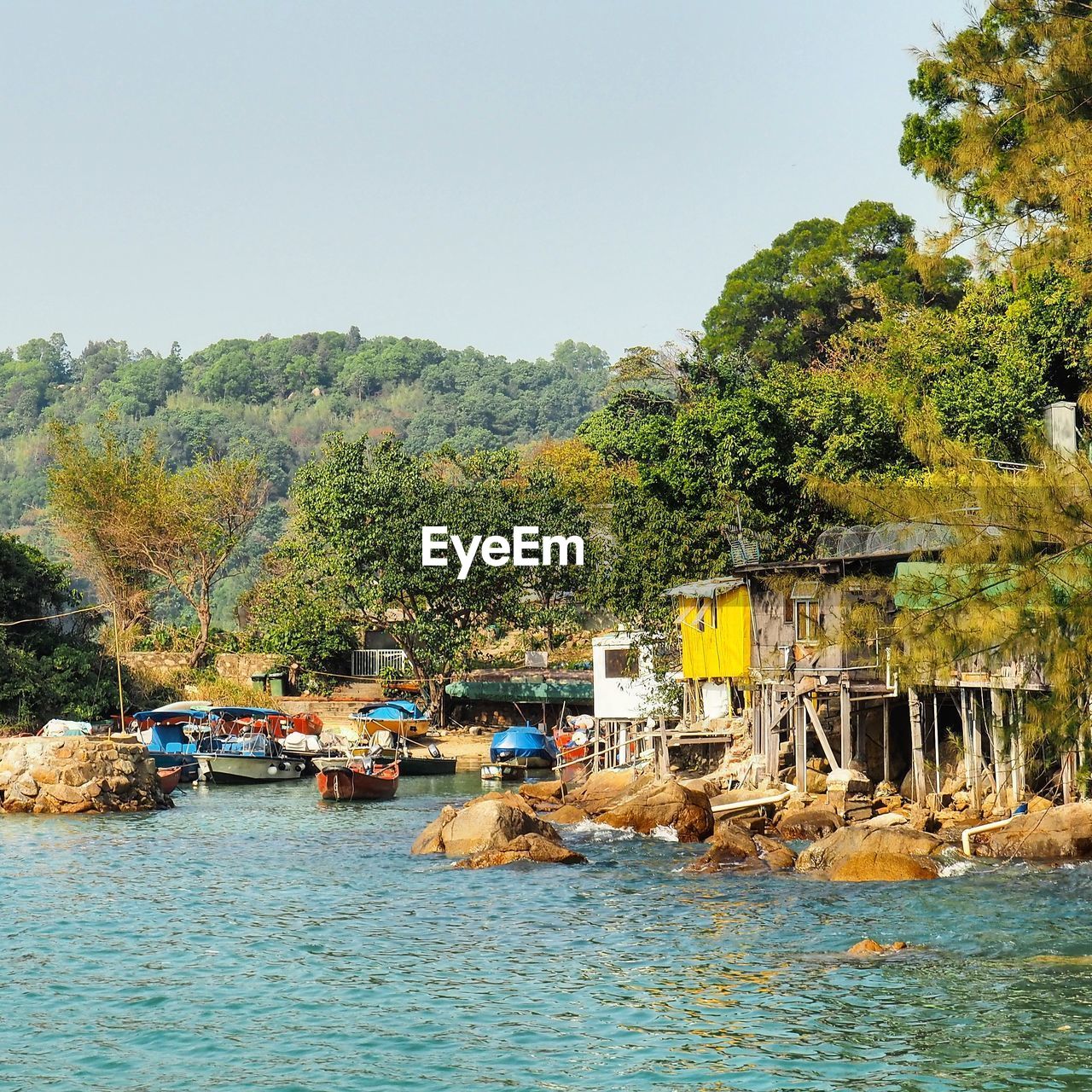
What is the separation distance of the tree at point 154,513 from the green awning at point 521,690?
568 inches

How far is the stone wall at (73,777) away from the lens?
139 ft

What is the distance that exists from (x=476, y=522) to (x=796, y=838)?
3211 centimetres

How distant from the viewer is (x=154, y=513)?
7244cm

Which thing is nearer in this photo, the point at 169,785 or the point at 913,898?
the point at 913,898

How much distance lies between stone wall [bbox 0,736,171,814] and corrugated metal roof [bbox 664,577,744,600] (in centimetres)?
1740

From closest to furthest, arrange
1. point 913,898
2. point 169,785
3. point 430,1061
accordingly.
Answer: point 430,1061, point 913,898, point 169,785

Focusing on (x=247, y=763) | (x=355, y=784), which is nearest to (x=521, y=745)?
(x=247, y=763)

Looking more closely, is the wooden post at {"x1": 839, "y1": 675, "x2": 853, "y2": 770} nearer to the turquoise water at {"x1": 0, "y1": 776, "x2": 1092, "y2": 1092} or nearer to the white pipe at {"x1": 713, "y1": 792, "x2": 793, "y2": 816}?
the white pipe at {"x1": 713, "y1": 792, "x2": 793, "y2": 816}

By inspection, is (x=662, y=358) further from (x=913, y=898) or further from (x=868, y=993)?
(x=868, y=993)

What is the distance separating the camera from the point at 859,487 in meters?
16.5

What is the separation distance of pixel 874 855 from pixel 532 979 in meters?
9.67

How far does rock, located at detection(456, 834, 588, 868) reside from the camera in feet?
102

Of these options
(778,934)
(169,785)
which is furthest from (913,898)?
(169,785)

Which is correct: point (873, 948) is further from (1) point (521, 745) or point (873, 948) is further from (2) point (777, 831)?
(1) point (521, 745)
